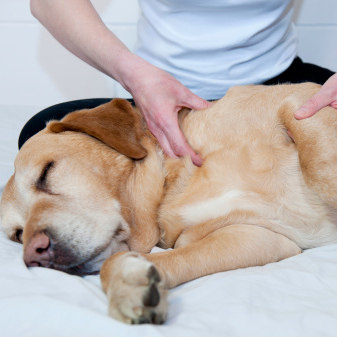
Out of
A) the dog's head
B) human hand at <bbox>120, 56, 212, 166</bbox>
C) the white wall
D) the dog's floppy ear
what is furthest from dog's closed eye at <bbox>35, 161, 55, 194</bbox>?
the white wall

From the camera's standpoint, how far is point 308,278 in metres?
1.21

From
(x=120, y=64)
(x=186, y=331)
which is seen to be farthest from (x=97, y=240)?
(x=120, y=64)

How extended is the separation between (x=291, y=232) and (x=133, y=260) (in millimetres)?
688

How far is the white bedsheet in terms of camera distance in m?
0.97

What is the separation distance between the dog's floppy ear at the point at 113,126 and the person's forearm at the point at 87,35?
288 mm

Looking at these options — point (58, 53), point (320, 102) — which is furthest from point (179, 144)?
point (58, 53)

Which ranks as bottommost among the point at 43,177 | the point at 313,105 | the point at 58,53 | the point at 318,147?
the point at 58,53

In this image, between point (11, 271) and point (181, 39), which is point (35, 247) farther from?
point (181, 39)

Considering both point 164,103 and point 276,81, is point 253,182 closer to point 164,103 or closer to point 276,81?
point 164,103

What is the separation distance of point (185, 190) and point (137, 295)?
0.66 m

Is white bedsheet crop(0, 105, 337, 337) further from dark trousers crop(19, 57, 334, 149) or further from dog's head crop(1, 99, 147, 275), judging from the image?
dark trousers crop(19, 57, 334, 149)

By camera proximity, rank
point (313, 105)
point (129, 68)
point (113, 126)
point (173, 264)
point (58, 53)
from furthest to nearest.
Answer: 1. point (58, 53)
2. point (129, 68)
3. point (113, 126)
4. point (313, 105)
5. point (173, 264)

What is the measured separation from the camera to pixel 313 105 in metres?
1.48

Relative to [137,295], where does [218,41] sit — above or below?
above
